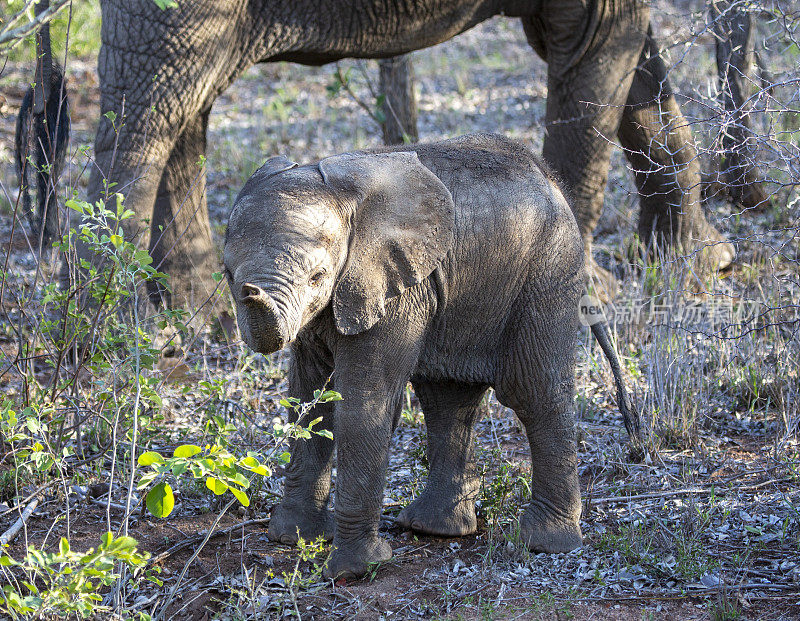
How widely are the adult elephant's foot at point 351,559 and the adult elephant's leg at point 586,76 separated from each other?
10.3 ft

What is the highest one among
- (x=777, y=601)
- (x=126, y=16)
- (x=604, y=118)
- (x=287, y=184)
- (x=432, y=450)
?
(x=126, y=16)

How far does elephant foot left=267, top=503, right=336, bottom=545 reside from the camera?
13.8 feet

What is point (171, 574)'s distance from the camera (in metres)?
4.03

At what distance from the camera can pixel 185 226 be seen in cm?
662

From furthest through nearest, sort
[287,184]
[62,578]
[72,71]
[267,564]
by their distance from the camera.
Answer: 1. [72,71]
2. [267,564]
3. [287,184]
4. [62,578]

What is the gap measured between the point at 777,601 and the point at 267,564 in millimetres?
1913

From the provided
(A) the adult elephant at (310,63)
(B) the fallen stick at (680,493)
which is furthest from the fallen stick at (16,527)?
(B) the fallen stick at (680,493)

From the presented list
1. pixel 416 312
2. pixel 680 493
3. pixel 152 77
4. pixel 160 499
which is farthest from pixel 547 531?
pixel 152 77

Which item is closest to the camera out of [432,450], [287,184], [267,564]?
[287,184]

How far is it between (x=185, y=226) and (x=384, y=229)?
321 cm

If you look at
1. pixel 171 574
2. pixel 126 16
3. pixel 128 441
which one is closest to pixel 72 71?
pixel 126 16

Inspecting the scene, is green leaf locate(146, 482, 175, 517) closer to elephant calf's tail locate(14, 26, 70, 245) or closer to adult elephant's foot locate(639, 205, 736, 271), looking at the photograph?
elephant calf's tail locate(14, 26, 70, 245)

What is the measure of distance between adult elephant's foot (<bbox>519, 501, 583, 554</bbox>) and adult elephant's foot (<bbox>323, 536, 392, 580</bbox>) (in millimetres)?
667

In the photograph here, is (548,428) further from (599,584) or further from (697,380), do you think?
(697,380)
